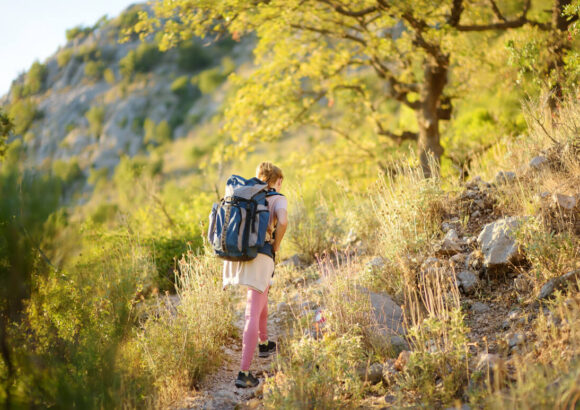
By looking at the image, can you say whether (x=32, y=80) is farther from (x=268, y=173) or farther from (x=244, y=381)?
(x=244, y=381)

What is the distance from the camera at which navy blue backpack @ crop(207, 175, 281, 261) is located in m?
3.31

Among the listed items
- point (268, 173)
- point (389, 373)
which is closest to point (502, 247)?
point (389, 373)

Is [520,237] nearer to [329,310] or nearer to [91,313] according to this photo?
[329,310]

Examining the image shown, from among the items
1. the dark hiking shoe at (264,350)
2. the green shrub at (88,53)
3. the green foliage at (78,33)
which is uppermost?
the green foliage at (78,33)

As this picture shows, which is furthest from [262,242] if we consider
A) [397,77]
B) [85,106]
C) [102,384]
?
[85,106]

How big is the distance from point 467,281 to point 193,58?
53.4 m

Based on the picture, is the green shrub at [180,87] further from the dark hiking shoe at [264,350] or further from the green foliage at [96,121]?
the dark hiking shoe at [264,350]

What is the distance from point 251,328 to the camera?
3428 millimetres

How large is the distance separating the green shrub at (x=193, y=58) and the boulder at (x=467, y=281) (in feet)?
171

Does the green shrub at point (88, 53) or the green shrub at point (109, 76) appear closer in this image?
the green shrub at point (109, 76)

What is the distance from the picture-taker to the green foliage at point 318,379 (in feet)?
9.06

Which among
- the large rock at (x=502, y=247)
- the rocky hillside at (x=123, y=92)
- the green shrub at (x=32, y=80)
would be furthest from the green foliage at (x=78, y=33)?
the large rock at (x=502, y=247)

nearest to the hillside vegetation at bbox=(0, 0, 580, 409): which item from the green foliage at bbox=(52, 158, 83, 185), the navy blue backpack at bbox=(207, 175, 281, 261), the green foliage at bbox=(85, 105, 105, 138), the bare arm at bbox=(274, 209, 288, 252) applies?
the green foliage at bbox=(52, 158, 83, 185)

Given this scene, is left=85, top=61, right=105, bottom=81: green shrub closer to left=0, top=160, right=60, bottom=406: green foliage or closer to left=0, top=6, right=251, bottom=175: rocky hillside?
left=0, top=6, right=251, bottom=175: rocky hillside
